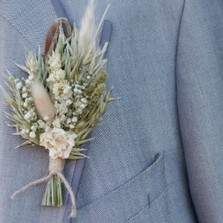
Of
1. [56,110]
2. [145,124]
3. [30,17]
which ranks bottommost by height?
[145,124]

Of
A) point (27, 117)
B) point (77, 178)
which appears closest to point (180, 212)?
point (77, 178)

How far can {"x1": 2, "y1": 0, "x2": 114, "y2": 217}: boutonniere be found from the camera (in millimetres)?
1040

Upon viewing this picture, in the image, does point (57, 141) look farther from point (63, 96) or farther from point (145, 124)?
point (145, 124)

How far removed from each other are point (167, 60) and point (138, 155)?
21 centimetres

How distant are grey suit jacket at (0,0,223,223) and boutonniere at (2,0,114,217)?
0.11ft

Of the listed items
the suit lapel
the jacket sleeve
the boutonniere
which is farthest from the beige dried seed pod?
the jacket sleeve

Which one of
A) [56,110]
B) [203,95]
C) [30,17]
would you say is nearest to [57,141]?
[56,110]

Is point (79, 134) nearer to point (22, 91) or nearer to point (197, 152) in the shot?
point (22, 91)

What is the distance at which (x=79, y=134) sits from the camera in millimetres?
1078

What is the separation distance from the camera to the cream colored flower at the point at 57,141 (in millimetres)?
1039

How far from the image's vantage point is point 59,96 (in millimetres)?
1043

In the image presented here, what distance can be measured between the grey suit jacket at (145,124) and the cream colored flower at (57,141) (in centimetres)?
6

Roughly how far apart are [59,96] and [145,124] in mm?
264

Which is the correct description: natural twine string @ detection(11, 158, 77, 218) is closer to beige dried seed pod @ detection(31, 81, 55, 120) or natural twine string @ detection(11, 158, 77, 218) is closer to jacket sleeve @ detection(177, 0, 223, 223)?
beige dried seed pod @ detection(31, 81, 55, 120)
